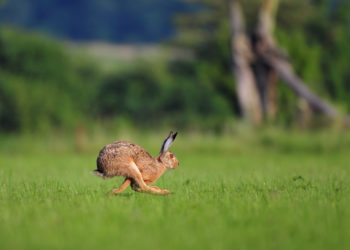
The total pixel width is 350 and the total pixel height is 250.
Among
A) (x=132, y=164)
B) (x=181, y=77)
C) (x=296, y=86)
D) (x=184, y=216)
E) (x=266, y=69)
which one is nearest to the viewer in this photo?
(x=184, y=216)

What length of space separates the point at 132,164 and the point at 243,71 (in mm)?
21853

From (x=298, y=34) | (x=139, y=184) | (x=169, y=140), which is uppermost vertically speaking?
(x=298, y=34)

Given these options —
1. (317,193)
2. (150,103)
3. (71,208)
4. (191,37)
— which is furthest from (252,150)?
(191,37)

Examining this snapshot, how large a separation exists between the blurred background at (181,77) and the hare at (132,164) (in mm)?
14161

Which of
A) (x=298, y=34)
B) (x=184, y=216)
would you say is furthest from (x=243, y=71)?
(x=184, y=216)

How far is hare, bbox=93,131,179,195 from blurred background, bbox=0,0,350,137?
14161mm

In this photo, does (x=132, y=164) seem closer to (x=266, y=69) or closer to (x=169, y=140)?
(x=169, y=140)

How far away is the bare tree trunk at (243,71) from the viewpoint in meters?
28.2

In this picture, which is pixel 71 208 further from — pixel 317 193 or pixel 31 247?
pixel 317 193

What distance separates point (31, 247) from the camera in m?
4.54

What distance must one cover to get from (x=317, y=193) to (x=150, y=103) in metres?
33.9

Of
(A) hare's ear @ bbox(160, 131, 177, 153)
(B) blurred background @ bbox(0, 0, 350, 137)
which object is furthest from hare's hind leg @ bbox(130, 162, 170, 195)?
(B) blurred background @ bbox(0, 0, 350, 137)

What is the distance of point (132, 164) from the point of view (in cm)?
722

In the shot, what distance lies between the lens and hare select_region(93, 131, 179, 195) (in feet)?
23.5
